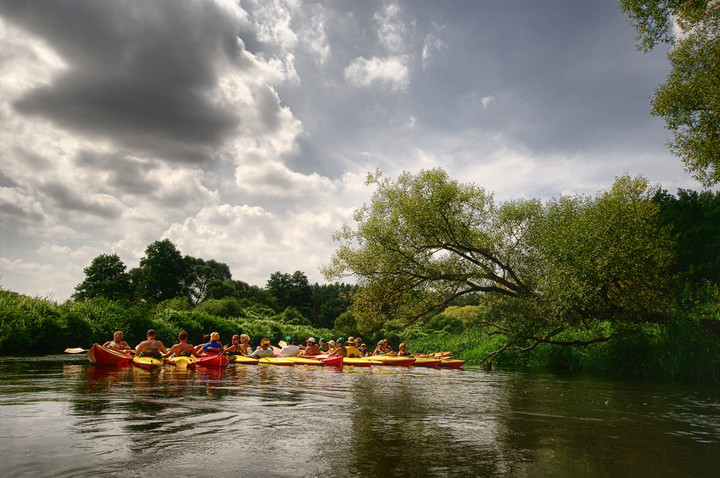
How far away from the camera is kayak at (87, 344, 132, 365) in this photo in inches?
515

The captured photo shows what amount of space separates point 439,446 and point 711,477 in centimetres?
251

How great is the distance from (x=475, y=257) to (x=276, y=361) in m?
9.29

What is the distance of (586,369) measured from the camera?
17906 millimetres

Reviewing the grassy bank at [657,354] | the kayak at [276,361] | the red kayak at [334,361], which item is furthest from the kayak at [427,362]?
the kayak at [276,361]

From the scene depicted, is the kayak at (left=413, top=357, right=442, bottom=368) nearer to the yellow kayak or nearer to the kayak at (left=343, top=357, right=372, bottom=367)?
the kayak at (left=343, top=357, right=372, bottom=367)

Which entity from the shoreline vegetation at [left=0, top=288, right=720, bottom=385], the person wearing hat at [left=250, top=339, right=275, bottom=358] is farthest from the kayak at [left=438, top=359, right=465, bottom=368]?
the person wearing hat at [left=250, top=339, right=275, bottom=358]

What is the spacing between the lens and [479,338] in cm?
2634

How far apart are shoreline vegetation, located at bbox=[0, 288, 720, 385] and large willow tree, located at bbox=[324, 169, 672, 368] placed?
2.78 feet

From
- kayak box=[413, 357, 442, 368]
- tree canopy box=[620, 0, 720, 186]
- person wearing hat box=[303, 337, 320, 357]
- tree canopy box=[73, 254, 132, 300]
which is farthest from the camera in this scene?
tree canopy box=[73, 254, 132, 300]

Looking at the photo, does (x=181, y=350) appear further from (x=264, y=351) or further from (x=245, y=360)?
(x=264, y=351)

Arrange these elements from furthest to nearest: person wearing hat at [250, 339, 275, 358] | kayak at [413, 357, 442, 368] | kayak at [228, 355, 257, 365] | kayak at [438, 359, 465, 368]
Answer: kayak at [413, 357, 442, 368], kayak at [438, 359, 465, 368], person wearing hat at [250, 339, 275, 358], kayak at [228, 355, 257, 365]

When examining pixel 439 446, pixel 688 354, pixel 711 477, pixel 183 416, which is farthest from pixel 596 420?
pixel 688 354

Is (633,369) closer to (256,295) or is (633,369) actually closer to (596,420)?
(596,420)

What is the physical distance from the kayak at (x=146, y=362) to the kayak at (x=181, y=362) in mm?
551
